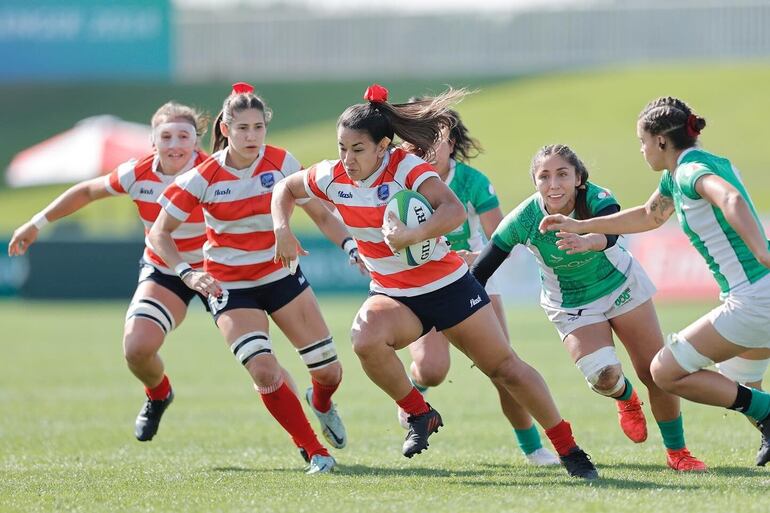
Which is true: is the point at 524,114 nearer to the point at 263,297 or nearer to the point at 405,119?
the point at 263,297

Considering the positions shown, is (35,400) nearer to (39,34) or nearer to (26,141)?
(39,34)

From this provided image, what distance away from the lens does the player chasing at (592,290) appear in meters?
6.61

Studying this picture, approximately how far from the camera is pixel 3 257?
23172 millimetres

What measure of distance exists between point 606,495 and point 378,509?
1.09 m

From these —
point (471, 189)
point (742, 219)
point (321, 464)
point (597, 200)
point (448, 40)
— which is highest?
point (742, 219)

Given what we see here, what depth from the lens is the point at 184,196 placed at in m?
7.02

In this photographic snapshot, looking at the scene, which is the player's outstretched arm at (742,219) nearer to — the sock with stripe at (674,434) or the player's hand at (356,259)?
the sock with stripe at (674,434)

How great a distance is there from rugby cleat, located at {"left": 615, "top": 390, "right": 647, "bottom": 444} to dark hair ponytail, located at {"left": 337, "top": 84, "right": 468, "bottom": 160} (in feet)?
6.04

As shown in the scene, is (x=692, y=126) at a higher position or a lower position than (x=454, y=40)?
higher

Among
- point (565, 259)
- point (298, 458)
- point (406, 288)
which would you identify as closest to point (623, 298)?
point (565, 259)

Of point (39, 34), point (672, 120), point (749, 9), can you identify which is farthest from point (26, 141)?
point (672, 120)

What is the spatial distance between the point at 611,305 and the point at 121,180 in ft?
10.6

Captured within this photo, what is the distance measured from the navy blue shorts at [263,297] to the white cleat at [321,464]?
0.95m

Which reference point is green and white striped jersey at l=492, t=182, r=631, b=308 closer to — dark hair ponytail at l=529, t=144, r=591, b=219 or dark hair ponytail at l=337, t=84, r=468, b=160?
dark hair ponytail at l=529, t=144, r=591, b=219
